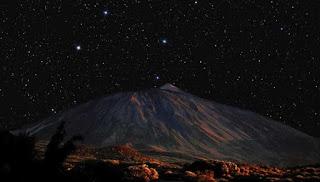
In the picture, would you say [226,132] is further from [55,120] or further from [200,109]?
[55,120]

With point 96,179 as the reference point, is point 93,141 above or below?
below

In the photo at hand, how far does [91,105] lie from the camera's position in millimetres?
177625

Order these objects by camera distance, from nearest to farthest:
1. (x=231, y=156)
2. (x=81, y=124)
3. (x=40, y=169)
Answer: (x=40, y=169), (x=231, y=156), (x=81, y=124)

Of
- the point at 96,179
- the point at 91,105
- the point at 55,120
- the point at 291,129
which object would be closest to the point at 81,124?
the point at 55,120

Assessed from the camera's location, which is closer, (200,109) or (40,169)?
(40,169)

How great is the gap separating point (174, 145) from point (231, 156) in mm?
16548

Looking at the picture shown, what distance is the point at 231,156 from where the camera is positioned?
5044 inches

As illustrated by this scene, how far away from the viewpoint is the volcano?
135125 mm

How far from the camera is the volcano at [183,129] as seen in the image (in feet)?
443

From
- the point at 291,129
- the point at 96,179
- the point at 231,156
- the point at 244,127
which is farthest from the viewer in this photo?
the point at 291,129

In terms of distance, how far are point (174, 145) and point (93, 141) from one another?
22210mm

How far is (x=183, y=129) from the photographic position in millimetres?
153250

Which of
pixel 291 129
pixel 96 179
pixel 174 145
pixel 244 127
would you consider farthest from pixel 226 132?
pixel 96 179

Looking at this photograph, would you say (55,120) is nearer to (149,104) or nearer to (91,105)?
(91,105)
